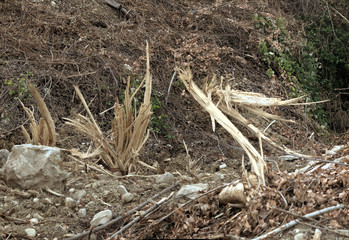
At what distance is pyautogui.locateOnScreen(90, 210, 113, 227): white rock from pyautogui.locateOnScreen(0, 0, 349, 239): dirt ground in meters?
0.06

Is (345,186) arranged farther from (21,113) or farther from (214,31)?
(214,31)

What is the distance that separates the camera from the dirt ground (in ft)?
9.45

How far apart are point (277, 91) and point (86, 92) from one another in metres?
2.73

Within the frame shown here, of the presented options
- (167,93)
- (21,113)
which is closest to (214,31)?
(167,93)

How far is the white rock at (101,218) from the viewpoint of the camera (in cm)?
306

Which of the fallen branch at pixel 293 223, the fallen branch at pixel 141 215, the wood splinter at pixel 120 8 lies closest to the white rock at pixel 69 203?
the fallen branch at pixel 141 215

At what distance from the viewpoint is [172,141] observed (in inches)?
201

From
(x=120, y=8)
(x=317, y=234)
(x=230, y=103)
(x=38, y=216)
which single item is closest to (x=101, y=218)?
(x=38, y=216)

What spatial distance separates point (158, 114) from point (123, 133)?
5.25 feet

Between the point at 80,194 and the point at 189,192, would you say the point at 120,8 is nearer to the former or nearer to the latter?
the point at 80,194

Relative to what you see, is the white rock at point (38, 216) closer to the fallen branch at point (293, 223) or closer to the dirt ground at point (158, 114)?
Result: the dirt ground at point (158, 114)

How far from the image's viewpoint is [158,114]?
5.30 meters

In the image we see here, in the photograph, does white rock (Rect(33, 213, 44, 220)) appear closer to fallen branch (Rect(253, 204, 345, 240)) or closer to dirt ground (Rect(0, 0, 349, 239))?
dirt ground (Rect(0, 0, 349, 239))

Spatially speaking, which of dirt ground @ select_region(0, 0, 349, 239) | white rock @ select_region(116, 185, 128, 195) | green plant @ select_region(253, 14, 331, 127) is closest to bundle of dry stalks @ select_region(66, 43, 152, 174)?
dirt ground @ select_region(0, 0, 349, 239)
